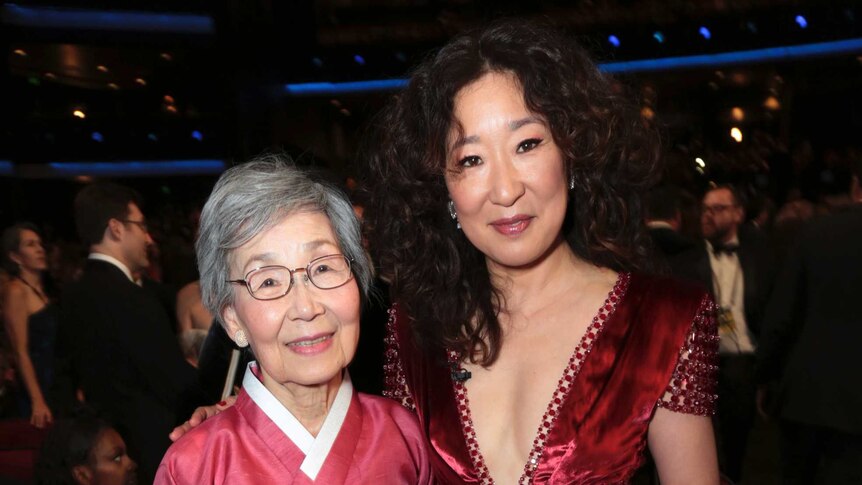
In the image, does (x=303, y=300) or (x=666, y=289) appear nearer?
(x=303, y=300)

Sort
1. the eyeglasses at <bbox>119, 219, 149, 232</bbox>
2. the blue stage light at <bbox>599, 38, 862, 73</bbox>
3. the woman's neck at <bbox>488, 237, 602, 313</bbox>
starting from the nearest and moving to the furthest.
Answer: the woman's neck at <bbox>488, 237, 602, 313</bbox> < the eyeglasses at <bbox>119, 219, 149, 232</bbox> < the blue stage light at <bbox>599, 38, 862, 73</bbox>

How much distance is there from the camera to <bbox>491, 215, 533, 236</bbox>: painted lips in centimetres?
166

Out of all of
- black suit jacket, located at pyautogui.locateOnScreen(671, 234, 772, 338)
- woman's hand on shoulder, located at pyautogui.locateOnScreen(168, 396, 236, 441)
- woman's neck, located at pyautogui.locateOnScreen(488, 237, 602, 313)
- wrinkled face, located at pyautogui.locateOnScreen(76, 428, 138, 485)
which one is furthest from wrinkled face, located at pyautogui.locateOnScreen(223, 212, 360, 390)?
black suit jacket, located at pyautogui.locateOnScreen(671, 234, 772, 338)

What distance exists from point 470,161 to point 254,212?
0.41 metres

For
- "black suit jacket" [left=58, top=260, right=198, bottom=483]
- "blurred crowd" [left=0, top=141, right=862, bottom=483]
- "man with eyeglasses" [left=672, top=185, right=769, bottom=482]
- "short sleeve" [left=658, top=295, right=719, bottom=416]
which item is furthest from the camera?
"man with eyeglasses" [left=672, top=185, right=769, bottom=482]

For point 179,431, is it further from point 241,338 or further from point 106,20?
point 106,20

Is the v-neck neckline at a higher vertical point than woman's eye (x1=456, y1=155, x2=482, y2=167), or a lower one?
lower

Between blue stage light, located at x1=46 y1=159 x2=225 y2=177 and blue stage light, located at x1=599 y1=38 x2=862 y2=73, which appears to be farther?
blue stage light, located at x1=46 y1=159 x2=225 y2=177

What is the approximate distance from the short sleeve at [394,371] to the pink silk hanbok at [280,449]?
0.23 meters

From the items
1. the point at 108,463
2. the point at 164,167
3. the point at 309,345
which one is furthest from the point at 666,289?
the point at 164,167

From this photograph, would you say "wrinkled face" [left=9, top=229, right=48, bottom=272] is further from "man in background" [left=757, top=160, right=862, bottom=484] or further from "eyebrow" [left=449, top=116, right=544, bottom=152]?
"eyebrow" [left=449, top=116, right=544, bottom=152]

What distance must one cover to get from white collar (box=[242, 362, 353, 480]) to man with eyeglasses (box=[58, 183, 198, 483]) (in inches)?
61.5

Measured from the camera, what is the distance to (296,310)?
1.48 meters

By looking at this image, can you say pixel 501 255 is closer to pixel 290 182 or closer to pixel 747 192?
pixel 290 182
